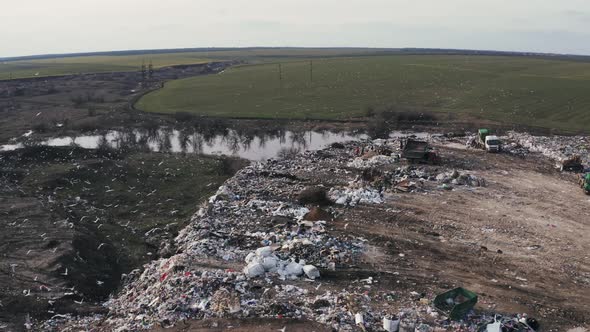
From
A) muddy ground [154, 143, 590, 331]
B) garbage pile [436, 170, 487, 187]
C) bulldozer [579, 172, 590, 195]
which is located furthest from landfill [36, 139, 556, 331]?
bulldozer [579, 172, 590, 195]

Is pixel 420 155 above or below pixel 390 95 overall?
below

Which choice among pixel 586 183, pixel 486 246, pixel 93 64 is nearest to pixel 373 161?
pixel 586 183

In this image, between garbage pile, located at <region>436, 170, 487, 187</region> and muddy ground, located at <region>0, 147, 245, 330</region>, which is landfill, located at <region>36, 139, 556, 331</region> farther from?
garbage pile, located at <region>436, 170, 487, 187</region>

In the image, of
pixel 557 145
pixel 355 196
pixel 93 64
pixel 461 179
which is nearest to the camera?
pixel 355 196

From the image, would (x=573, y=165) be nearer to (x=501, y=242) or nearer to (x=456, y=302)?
(x=501, y=242)

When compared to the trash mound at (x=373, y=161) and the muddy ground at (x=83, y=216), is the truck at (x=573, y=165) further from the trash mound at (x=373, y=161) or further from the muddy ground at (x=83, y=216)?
the muddy ground at (x=83, y=216)

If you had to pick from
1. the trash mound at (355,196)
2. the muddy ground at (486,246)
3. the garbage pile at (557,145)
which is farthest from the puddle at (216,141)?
the trash mound at (355,196)
